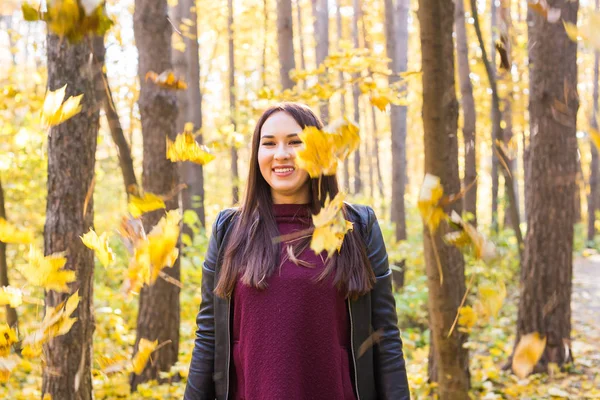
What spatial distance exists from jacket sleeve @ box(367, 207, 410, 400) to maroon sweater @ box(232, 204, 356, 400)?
10 cm

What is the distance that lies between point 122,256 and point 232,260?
22.6 ft

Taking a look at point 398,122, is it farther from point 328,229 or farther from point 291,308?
point 328,229

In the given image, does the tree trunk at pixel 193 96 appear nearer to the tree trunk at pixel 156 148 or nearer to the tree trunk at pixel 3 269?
the tree trunk at pixel 3 269

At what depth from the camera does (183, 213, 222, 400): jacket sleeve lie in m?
2.05

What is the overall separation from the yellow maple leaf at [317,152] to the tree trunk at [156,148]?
11.8 feet

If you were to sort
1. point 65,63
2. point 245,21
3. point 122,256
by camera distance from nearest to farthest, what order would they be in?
1. point 65,63
2. point 122,256
3. point 245,21

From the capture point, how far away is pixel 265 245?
2.02 metres

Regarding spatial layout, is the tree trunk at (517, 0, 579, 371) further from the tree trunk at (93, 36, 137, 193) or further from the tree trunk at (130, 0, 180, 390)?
the tree trunk at (93, 36, 137, 193)

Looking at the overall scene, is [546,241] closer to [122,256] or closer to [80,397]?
[80,397]

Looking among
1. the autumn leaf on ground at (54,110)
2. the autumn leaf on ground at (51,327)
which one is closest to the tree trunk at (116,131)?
the autumn leaf on ground at (51,327)

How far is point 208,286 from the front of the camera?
6.87ft

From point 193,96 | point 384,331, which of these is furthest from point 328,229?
point 193,96

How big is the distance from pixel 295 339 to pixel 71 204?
5.04 feet

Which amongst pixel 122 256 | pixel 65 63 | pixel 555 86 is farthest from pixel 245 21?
pixel 65 63
